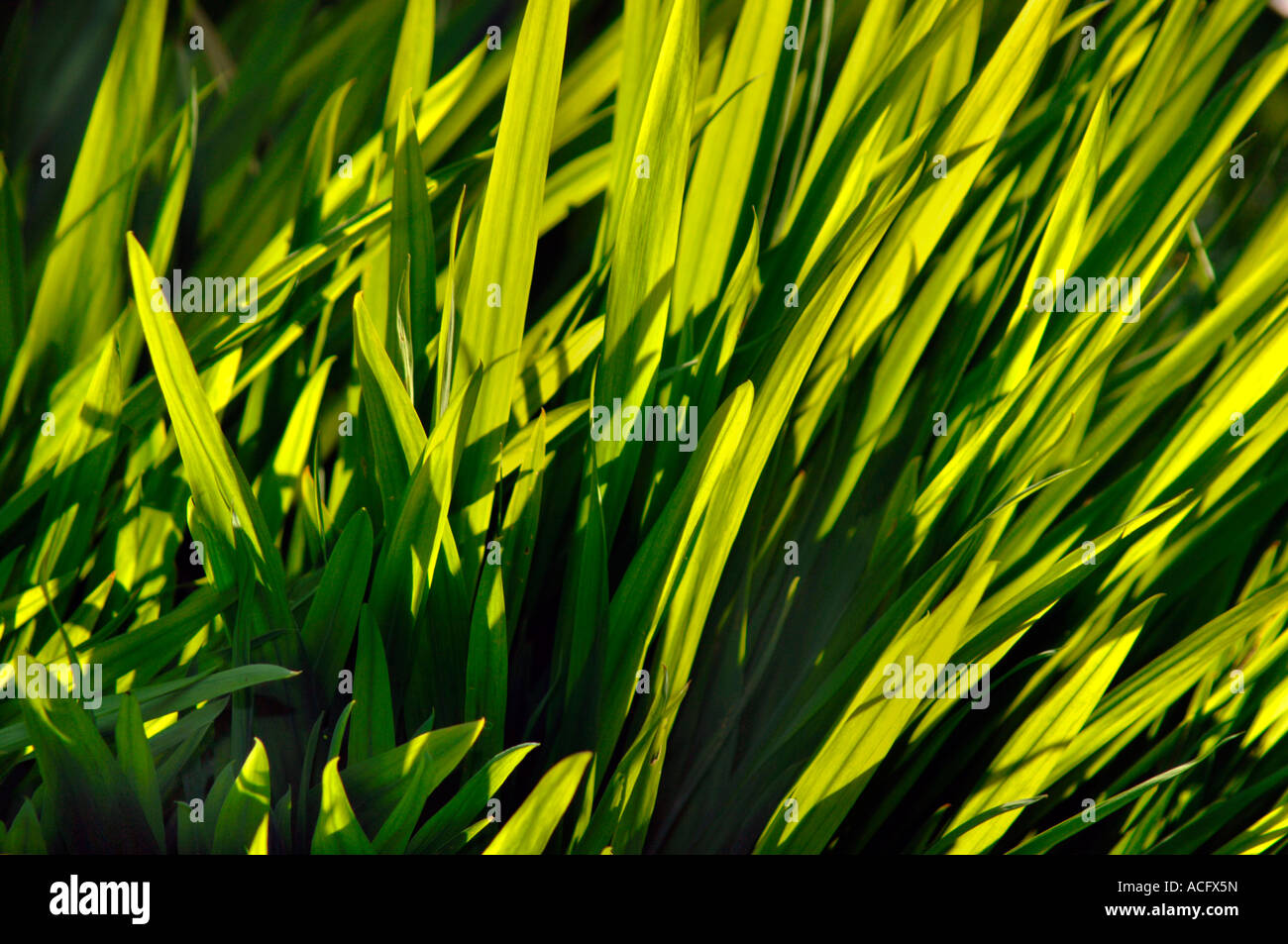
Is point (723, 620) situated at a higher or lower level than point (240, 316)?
lower

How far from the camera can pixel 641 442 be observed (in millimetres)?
478

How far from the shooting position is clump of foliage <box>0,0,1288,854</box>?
43 centimetres

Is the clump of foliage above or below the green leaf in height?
above

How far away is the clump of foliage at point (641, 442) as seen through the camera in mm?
431

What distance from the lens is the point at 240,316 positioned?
50 centimetres

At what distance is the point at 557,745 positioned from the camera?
481 millimetres

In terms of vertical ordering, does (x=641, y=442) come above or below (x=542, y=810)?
above

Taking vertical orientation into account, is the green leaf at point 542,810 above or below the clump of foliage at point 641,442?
below
